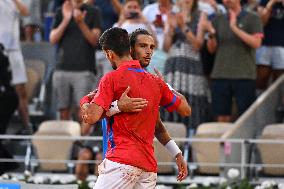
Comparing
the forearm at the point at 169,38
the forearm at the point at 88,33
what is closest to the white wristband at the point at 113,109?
the forearm at the point at 169,38

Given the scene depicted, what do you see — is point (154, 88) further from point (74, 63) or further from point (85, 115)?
point (74, 63)

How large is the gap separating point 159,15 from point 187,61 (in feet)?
2.81

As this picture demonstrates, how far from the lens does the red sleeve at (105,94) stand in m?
7.89

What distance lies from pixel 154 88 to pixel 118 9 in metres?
7.10

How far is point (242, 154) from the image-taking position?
505 inches

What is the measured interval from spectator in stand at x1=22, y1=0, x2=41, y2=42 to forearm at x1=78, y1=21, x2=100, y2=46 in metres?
2.13

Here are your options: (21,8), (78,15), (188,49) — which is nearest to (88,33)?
(78,15)

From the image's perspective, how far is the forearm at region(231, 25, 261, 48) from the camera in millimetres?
13742

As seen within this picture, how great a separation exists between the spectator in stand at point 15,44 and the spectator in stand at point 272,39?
3.14 m

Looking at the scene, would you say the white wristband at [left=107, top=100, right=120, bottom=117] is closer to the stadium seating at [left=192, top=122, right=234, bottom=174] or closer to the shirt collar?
the shirt collar

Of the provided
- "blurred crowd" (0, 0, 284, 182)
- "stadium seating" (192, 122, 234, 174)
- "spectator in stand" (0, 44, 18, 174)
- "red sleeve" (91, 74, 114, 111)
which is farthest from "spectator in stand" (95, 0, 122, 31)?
"red sleeve" (91, 74, 114, 111)

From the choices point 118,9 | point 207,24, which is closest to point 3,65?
point 118,9

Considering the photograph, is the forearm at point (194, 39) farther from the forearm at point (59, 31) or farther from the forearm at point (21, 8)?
the forearm at point (21, 8)

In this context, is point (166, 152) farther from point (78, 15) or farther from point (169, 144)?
point (169, 144)
